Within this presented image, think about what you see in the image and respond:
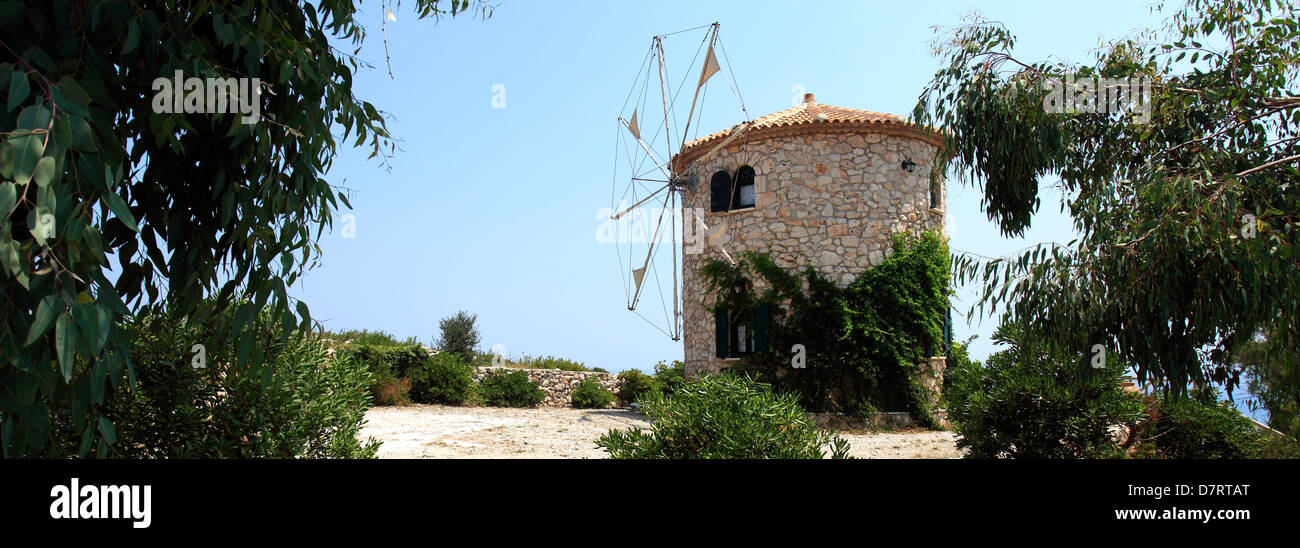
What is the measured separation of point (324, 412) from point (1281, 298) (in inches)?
283

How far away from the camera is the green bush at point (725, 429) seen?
185 inches

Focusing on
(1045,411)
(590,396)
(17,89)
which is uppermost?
(17,89)

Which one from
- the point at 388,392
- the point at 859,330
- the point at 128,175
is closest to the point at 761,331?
the point at 859,330

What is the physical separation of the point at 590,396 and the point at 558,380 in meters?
1.25

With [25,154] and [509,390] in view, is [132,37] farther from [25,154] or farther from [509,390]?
[509,390]

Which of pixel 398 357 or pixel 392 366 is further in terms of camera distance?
pixel 398 357

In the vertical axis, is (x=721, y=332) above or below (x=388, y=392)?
above

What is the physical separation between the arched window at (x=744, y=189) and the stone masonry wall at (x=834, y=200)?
0.17m

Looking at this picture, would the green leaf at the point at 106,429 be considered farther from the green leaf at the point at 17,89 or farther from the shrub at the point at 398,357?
the shrub at the point at 398,357

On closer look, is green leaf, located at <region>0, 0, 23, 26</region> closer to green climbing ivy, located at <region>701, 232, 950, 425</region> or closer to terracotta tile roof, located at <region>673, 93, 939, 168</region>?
green climbing ivy, located at <region>701, 232, 950, 425</region>

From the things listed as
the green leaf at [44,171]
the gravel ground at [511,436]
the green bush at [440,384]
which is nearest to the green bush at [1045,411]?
the gravel ground at [511,436]

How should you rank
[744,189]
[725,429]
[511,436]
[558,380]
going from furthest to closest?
[558,380] → [744,189] → [511,436] → [725,429]

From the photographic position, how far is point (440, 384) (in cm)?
1594
